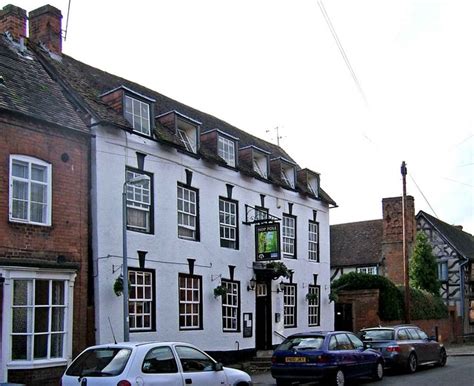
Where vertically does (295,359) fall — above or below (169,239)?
below

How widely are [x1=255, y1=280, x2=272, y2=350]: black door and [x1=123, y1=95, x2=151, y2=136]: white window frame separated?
320 inches

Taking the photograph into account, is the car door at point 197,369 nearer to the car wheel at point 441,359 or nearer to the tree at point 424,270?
the car wheel at point 441,359

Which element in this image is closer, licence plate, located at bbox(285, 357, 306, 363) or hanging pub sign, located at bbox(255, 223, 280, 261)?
licence plate, located at bbox(285, 357, 306, 363)

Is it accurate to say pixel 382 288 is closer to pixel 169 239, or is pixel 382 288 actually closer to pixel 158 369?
pixel 169 239

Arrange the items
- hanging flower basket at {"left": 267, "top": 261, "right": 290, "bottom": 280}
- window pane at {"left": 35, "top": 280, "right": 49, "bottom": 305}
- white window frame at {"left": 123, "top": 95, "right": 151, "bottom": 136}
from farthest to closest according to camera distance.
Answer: hanging flower basket at {"left": 267, "top": 261, "right": 290, "bottom": 280} → white window frame at {"left": 123, "top": 95, "right": 151, "bottom": 136} → window pane at {"left": 35, "top": 280, "right": 49, "bottom": 305}

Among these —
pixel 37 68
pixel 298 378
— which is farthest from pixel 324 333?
pixel 37 68

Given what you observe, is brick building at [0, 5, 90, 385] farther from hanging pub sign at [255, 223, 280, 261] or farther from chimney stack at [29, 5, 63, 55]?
hanging pub sign at [255, 223, 280, 261]

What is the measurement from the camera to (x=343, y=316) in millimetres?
31812

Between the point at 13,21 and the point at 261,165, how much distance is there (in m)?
10.6

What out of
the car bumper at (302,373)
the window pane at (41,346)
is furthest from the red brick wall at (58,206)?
the car bumper at (302,373)

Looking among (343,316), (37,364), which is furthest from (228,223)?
(343,316)

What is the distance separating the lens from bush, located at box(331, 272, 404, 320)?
31359 mm

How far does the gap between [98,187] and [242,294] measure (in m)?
7.94

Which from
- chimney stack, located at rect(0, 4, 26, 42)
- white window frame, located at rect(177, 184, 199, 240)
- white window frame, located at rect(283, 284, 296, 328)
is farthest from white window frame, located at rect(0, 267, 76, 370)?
white window frame, located at rect(283, 284, 296, 328)
